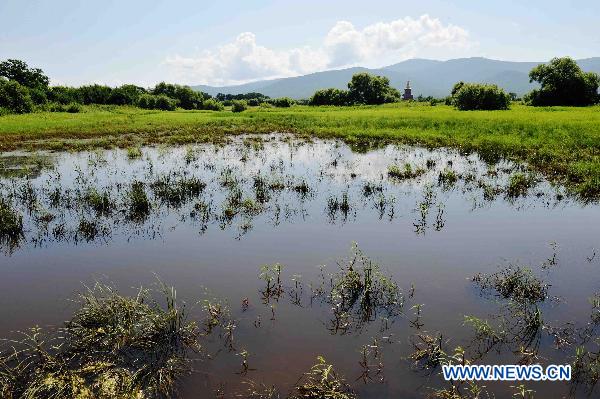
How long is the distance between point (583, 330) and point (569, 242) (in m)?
5.01

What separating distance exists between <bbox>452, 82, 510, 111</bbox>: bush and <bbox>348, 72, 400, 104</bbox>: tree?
3523 centimetres

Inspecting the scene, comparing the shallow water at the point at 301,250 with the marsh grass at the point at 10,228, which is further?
the marsh grass at the point at 10,228

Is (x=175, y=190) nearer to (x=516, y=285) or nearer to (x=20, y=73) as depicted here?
(x=516, y=285)

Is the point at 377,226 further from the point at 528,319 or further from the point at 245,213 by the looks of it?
the point at 528,319

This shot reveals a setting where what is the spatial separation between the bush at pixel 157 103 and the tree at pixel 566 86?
7761 cm

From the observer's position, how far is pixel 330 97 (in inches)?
4141

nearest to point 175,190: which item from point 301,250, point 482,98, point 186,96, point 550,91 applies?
point 301,250

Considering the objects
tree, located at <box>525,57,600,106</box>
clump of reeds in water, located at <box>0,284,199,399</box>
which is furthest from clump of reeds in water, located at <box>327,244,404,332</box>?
tree, located at <box>525,57,600,106</box>

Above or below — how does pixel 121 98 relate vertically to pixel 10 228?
above

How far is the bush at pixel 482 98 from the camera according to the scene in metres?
63.5

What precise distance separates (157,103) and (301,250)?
94.0 meters

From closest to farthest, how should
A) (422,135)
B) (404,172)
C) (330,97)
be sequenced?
1. (404,172)
2. (422,135)
3. (330,97)

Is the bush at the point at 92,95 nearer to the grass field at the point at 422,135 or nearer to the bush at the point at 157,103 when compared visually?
the bush at the point at 157,103

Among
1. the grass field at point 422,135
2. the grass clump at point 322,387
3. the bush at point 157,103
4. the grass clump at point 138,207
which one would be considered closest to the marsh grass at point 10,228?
the grass clump at point 138,207
